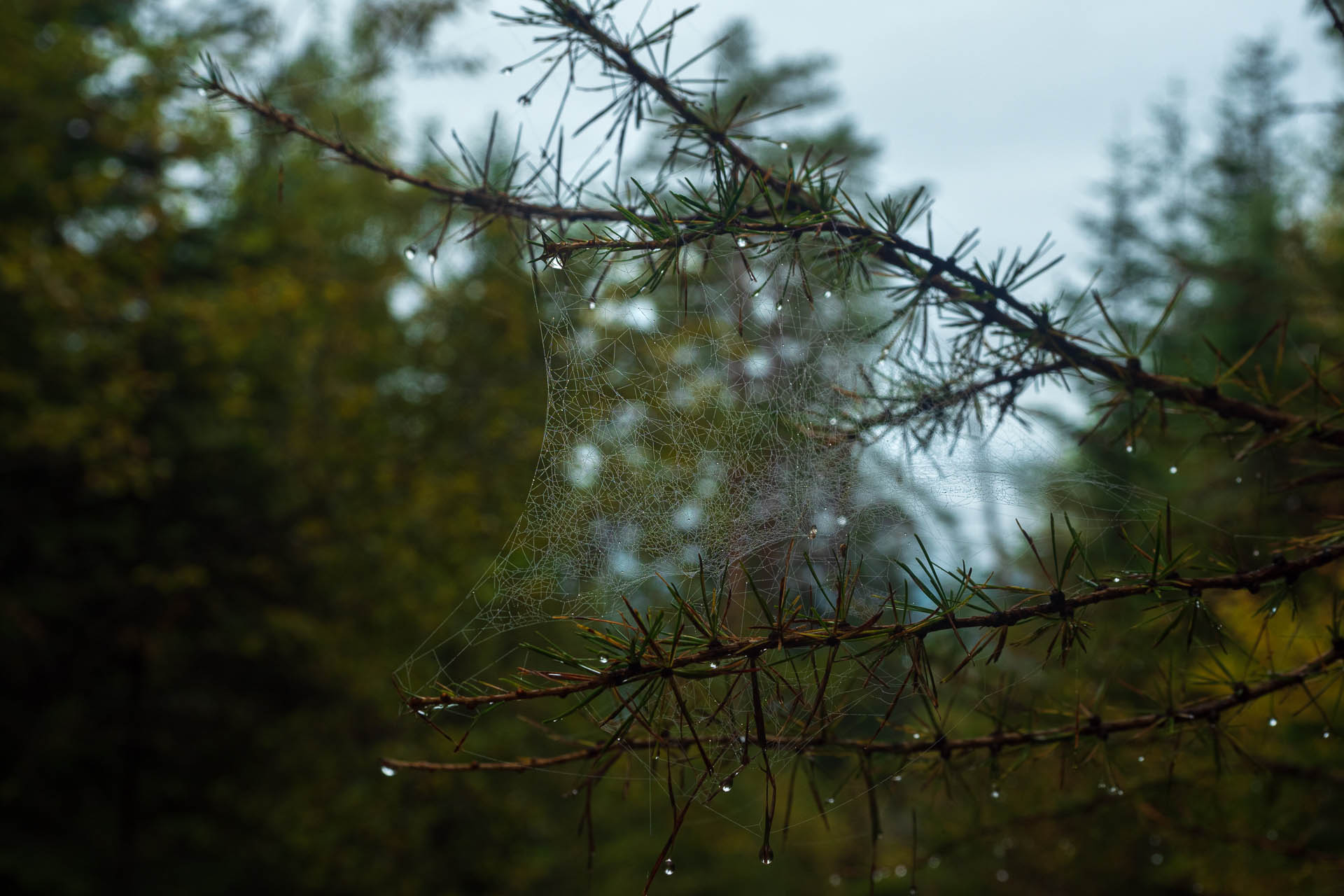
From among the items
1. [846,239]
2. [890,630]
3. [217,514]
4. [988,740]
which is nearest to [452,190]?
[846,239]

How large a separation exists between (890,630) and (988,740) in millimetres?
430

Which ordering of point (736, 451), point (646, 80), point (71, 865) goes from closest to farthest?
point (646, 80) < point (736, 451) < point (71, 865)

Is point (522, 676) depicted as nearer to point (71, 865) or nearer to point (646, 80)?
point (646, 80)

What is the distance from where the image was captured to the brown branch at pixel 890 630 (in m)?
0.97

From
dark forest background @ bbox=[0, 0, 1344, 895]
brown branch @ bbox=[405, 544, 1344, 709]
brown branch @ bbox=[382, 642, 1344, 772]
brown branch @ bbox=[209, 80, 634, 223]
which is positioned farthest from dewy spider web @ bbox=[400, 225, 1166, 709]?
dark forest background @ bbox=[0, 0, 1344, 895]

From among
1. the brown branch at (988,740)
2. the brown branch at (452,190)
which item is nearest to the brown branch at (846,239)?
the brown branch at (452,190)

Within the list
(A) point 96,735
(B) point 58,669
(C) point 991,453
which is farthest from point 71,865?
(C) point 991,453

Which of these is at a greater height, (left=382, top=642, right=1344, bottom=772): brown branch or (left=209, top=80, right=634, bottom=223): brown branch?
(left=209, top=80, right=634, bottom=223): brown branch

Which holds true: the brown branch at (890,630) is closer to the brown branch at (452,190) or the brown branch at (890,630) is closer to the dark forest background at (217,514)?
the brown branch at (452,190)

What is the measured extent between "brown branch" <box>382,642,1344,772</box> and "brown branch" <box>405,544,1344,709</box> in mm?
148

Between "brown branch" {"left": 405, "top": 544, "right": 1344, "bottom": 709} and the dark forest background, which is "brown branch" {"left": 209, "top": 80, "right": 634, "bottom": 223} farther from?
the dark forest background

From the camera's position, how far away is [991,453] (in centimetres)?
172

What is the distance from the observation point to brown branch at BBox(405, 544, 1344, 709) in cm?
97

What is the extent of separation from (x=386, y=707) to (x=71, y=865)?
7.61 feet
